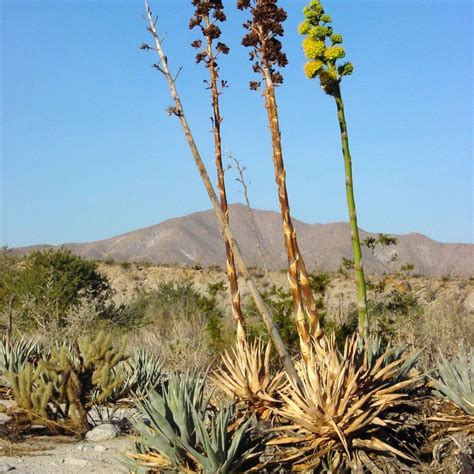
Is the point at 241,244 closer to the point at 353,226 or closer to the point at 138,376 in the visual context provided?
the point at 138,376

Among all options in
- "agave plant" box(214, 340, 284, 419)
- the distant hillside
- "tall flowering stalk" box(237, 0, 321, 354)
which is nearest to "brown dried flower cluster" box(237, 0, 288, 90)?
"tall flowering stalk" box(237, 0, 321, 354)

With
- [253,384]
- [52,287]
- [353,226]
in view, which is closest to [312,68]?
[353,226]

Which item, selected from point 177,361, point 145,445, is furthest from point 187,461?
point 177,361

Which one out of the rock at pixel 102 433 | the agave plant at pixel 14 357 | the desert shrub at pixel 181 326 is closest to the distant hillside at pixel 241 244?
the desert shrub at pixel 181 326

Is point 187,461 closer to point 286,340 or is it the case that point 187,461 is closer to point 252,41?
point 252,41

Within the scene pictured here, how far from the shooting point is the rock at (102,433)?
19.1ft

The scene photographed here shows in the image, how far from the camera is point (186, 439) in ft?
13.2

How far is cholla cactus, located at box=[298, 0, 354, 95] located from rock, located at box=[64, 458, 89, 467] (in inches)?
131

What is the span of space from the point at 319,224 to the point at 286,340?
90.5 m

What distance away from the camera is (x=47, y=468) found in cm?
503

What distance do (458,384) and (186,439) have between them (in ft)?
6.30

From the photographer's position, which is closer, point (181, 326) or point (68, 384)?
point (68, 384)

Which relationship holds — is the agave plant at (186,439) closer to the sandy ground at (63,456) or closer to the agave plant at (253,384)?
the agave plant at (253,384)

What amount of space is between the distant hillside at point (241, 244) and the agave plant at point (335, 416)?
74.3m
